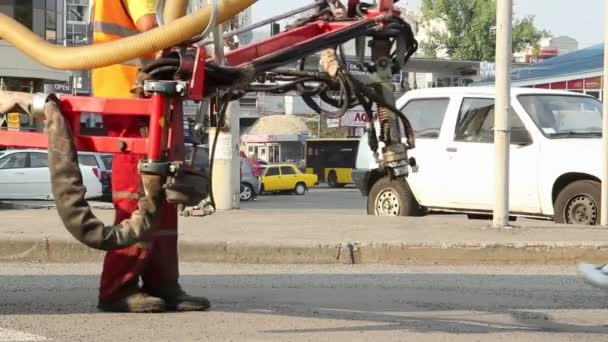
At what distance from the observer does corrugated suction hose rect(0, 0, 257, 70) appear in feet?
16.5

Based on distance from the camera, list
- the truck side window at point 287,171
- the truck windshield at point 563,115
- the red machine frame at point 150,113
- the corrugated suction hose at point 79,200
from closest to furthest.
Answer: the corrugated suction hose at point 79,200
the red machine frame at point 150,113
the truck windshield at point 563,115
the truck side window at point 287,171

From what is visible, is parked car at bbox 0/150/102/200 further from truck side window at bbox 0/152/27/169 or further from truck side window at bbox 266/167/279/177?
truck side window at bbox 266/167/279/177

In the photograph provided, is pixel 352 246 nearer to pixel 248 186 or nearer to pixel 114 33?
pixel 114 33

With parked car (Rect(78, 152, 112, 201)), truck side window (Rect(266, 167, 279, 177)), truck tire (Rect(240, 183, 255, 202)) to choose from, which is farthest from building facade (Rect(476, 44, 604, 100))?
parked car (Rect(78, 152, 112, 201))

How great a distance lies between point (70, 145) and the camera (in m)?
5.05

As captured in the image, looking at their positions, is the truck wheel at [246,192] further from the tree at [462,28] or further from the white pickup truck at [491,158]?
the tree at [462,28]

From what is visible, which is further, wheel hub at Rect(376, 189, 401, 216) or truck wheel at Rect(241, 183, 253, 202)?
truck wheel at Rect(241, 183, 253, 202)

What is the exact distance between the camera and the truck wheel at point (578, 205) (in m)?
12.6

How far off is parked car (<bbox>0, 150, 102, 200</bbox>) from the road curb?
47.9ft

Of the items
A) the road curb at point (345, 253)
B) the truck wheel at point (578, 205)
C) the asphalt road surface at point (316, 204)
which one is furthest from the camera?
the asphalt road surface at point (316, 204)

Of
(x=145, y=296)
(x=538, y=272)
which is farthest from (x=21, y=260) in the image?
(x=538, y=272)

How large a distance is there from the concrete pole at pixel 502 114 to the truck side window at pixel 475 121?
188cm

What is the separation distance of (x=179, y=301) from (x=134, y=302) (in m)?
0.30

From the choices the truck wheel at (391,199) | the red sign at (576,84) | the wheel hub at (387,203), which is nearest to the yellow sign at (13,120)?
the truck wheel at (391,199)
